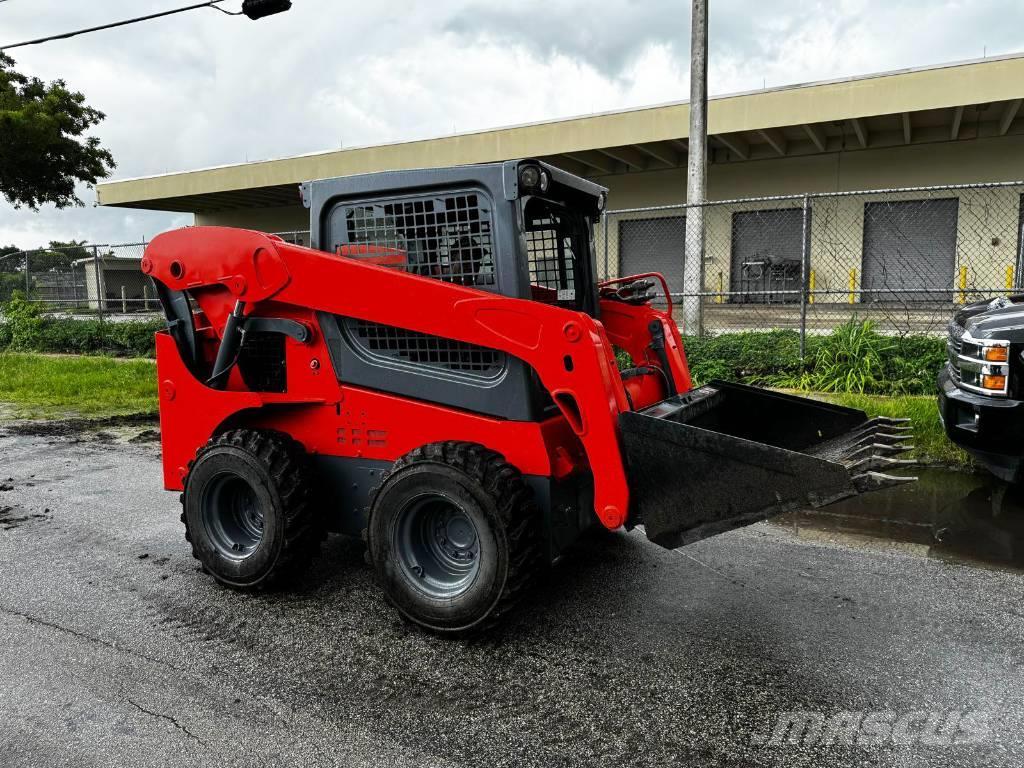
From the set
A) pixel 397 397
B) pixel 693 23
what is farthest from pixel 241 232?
pixel 693 23

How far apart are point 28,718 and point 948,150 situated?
759 inches

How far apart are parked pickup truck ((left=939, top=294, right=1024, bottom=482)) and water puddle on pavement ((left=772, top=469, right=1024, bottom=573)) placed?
1.37ft

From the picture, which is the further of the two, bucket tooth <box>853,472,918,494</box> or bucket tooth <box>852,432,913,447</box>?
bucket tooth <box>852,432,913,447</box>

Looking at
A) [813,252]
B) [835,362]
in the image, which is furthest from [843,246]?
[835,362]

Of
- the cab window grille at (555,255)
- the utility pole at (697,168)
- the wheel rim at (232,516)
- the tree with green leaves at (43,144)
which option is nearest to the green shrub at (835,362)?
the utility pole at (697,168)

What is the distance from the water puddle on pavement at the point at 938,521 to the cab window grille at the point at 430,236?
8.74ft

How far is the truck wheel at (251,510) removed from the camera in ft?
11.9

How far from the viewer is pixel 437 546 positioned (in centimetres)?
349

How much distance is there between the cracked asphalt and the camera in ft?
8.46

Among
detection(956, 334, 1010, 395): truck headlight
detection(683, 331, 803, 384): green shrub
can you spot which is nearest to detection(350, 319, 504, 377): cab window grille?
detection(956, 334, 1010, 395): truck headlight

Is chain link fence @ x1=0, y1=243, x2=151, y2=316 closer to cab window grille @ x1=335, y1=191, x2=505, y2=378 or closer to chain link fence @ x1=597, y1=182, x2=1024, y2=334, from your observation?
chain link fence @ x1=597, y1=182, x2=1024, y2=334

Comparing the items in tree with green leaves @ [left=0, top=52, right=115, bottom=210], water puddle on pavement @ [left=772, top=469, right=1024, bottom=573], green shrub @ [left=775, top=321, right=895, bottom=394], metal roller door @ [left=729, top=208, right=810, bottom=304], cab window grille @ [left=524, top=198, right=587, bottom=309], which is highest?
tree with green leaves @ [left=0, top=52, right=115, bottom=210]

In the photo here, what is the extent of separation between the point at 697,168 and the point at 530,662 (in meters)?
9.54

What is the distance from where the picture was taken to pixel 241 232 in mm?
3705
